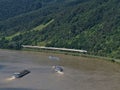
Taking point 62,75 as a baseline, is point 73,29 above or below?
above

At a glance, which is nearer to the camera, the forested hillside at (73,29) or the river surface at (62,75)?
the river surface at (62,75)

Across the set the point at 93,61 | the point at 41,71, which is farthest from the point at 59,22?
the point at 41,71

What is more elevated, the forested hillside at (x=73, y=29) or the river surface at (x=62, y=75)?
the forested hillside at (x=73, y=29)

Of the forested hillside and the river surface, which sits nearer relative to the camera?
the river surface

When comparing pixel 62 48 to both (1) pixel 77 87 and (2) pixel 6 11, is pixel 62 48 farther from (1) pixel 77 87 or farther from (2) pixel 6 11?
(2) pixel 6 11

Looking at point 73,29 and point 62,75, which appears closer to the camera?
point 62,75

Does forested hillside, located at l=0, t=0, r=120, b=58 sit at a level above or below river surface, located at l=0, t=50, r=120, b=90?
above
